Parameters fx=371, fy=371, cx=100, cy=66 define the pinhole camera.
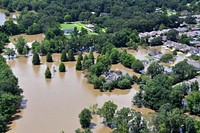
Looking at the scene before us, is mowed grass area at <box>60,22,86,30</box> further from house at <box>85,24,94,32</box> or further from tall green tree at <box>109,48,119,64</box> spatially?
tall green tree at <box>109,48,119,64</box>

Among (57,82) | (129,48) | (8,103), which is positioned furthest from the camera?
(129,48)

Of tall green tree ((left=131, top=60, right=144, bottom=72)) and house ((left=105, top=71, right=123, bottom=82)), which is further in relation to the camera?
tall green tree ((left=131, top=60, right=144, bottom=72))

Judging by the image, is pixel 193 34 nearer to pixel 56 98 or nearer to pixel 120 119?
pixel 56 98

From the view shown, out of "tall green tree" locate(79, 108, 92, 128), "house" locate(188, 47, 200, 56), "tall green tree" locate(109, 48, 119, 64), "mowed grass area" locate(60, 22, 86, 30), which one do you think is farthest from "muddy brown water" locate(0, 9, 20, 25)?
"tall green tree" locate(79, 108, 92, 128)

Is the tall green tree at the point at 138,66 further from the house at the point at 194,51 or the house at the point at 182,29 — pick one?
the house at the point at 182,29

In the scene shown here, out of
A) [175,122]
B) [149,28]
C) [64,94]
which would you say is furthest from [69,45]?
[175,122]

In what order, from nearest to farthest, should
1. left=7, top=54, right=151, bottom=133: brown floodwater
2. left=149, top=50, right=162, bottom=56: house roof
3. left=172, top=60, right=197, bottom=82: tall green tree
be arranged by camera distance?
left=7, top=54, right=151, bottom=133: brown floodwater
left=172, top=60, right=197, bottom=82: tall green tree
left=149, top=50, right=162, bottom=56: house roof

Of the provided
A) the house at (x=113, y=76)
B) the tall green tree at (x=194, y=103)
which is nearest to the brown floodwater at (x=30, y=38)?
the house at (x=113, y=76)

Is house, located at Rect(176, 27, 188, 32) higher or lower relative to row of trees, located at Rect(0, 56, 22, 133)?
higher

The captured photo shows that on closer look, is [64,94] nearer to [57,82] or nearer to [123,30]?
[57,82]
